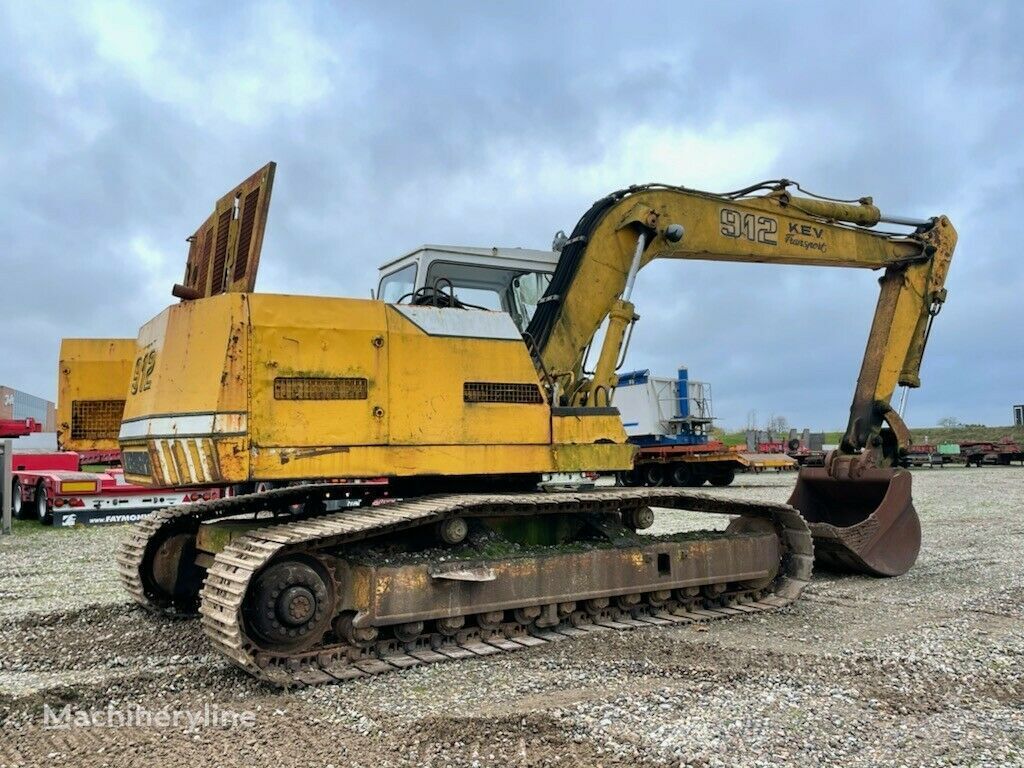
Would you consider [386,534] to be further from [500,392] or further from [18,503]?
[18,503]

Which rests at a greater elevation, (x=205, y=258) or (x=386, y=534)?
(x=205, y=258)

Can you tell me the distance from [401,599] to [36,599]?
4.47m

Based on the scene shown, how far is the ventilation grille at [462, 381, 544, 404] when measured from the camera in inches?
252

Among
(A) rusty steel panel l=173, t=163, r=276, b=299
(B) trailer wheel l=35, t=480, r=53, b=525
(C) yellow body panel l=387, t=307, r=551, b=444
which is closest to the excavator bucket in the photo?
(C) yellow body panel l=387, t=307, r=551, b=444

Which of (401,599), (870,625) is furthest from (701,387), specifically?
(401,599)

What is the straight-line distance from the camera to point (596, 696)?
4.96 m

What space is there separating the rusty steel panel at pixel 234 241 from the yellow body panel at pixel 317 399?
0.93 ft

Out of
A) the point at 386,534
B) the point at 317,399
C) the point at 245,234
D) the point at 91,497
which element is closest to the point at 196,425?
the point at 317,399

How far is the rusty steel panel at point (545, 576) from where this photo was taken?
5852 mm

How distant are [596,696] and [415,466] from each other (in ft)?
6.70

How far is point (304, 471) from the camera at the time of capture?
582 centimetres

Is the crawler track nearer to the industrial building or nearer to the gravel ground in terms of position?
the gravel ground

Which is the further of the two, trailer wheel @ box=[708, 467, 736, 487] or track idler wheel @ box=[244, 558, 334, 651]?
trailer wheel @ box=[708, 467, 736, 487]

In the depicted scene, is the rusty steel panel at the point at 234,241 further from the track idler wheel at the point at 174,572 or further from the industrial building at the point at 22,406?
the industrial building at the point at 22,406
